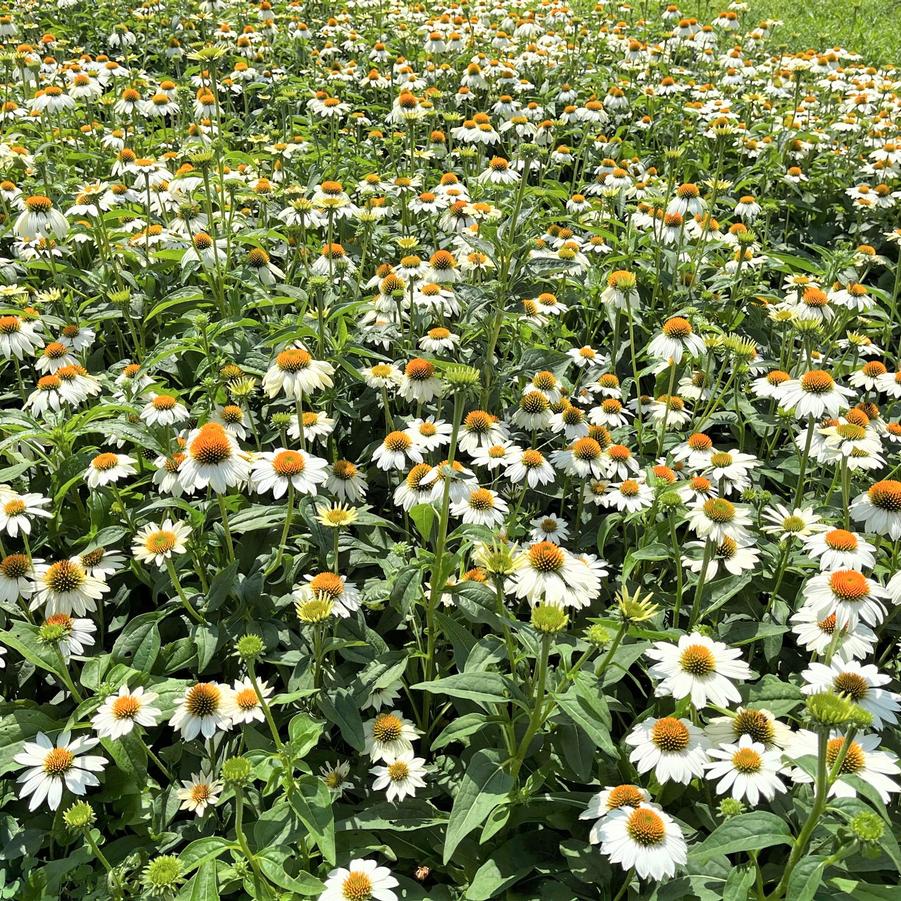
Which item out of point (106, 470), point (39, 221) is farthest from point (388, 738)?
point (39, 221)

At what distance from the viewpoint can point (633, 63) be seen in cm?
811

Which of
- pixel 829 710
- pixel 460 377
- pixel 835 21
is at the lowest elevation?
pixel 829 710

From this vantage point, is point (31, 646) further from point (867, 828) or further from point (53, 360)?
point (867, 828)

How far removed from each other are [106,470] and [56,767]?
3.56 feet

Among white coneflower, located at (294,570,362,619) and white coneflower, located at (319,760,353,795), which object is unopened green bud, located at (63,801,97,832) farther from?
white coneflower, located at (294,570,362,619)

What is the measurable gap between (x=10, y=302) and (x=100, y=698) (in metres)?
2.62

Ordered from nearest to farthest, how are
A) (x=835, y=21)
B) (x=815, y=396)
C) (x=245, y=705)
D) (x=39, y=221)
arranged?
(x=245, y=705), (x=815, y=396), (x=39, y=221), (x=835, y=21)

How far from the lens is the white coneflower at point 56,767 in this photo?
7.66 ft

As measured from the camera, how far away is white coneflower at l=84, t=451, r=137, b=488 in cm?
301

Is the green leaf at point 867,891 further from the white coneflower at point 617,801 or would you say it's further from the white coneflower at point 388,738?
the white coneflower at point 388,738

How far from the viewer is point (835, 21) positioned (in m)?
12.6

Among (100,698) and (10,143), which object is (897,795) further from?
(10,143)

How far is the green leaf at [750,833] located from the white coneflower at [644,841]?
9cm

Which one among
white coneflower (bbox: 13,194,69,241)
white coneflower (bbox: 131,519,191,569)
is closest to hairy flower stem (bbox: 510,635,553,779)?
white coneflower (bbox: 131,519,191,569)
